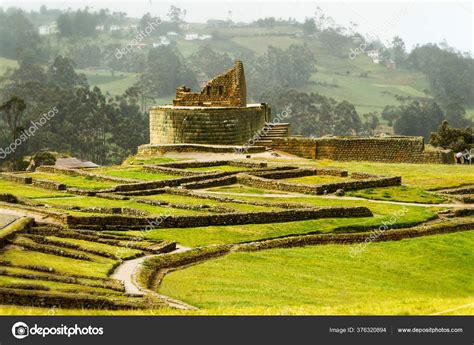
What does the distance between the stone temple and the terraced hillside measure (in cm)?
1203

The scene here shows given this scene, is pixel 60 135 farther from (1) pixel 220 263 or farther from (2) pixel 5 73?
(1) pixel 220 263

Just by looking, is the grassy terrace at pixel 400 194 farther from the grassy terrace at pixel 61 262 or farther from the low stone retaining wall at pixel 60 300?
the low stone retaining wall at pixel 60 300

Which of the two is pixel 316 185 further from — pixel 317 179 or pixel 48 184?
pixel 48 184

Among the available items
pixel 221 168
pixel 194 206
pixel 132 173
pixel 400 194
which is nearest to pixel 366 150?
pixel 221 168

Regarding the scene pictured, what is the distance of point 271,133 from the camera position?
69312mm

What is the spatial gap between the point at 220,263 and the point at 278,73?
462ft

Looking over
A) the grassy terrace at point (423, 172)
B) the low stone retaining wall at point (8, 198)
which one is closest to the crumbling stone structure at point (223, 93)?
the grassy terrace at point (423, 172)

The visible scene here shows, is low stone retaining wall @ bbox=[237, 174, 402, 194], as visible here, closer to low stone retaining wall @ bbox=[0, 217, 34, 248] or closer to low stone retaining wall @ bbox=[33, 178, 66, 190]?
low stone retaining wall @ bbox=[33, 178, 66, 190]

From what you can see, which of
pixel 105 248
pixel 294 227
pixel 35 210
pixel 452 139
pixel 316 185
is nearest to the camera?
pixel 105 248

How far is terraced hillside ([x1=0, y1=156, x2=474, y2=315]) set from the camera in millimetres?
26812

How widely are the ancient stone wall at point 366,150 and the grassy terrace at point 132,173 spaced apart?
1395 centimetres

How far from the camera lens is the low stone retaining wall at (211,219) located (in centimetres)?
3709

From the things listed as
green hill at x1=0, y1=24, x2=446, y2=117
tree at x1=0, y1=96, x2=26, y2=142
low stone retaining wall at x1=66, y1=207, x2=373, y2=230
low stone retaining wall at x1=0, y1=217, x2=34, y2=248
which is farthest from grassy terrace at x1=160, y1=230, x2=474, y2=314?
green hill at x1=0, y1=24, x2=446, y2=117

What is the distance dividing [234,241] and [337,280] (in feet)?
17.4
